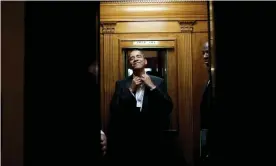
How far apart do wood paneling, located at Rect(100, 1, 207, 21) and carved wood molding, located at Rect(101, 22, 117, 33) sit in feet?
0.22

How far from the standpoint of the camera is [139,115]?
160 inches

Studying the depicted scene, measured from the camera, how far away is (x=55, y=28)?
2498 millimetres

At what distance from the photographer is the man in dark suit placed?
399 cm

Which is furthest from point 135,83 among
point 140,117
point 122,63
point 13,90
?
point 13,90

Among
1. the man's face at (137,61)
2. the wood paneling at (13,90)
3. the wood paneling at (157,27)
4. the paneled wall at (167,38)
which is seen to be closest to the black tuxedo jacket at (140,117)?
the man's face at (137,61)

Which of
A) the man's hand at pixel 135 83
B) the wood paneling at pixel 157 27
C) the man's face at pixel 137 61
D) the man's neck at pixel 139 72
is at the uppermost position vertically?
the wood paneling at pixel 157 27

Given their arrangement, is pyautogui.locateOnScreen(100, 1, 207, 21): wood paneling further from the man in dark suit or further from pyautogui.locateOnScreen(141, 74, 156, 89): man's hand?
pyautogui.locateOnScreen(141, 74, 156, 89): man's hand

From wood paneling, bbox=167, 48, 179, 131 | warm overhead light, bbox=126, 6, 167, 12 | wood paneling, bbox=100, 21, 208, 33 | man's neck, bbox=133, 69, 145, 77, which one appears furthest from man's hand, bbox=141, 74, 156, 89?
warm overhead light, bbox=126, 6, 167, 12

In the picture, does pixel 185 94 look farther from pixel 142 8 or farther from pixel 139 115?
pixel 142 8

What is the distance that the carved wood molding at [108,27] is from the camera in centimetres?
475

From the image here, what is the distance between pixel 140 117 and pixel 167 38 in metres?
1.41

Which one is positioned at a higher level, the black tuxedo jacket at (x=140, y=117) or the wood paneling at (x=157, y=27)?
the wood paneling at (x=157, y=27)

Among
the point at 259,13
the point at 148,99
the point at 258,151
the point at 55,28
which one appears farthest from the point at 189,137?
the point at 55,28

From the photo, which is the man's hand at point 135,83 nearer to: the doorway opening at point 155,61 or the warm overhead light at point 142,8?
the doorway opening at point 155,61
